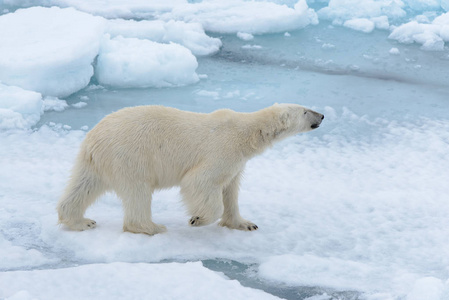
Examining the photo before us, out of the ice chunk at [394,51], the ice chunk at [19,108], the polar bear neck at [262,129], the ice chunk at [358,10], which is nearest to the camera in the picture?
the polar bear neck at [262,129]

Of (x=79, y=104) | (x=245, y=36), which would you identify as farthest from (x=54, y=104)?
(x=245, y=36)

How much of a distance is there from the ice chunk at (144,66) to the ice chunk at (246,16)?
8.86 feet

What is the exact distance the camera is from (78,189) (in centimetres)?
359

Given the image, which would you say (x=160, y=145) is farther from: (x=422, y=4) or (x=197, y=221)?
(x=422, y=4)

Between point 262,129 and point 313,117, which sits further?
point 313,117

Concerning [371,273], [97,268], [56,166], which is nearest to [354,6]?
[56,166]

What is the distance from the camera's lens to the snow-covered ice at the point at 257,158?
3.17m

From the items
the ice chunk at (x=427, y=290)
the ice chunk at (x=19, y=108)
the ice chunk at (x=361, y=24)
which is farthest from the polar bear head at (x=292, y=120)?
the ice chunk at (x=361, y=24)

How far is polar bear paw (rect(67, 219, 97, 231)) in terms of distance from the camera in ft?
11.9

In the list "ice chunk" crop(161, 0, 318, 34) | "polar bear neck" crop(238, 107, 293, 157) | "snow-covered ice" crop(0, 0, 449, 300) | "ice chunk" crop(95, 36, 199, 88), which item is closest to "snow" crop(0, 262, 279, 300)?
"snow-covered ice" crop(0, 0, 449, 300)

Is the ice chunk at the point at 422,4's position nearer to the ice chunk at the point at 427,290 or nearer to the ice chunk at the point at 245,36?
the ice chunk at the point at 245,36

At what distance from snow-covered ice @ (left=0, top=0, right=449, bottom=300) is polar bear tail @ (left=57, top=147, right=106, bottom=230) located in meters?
0.12

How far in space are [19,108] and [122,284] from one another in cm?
377

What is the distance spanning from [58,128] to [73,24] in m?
2.43
